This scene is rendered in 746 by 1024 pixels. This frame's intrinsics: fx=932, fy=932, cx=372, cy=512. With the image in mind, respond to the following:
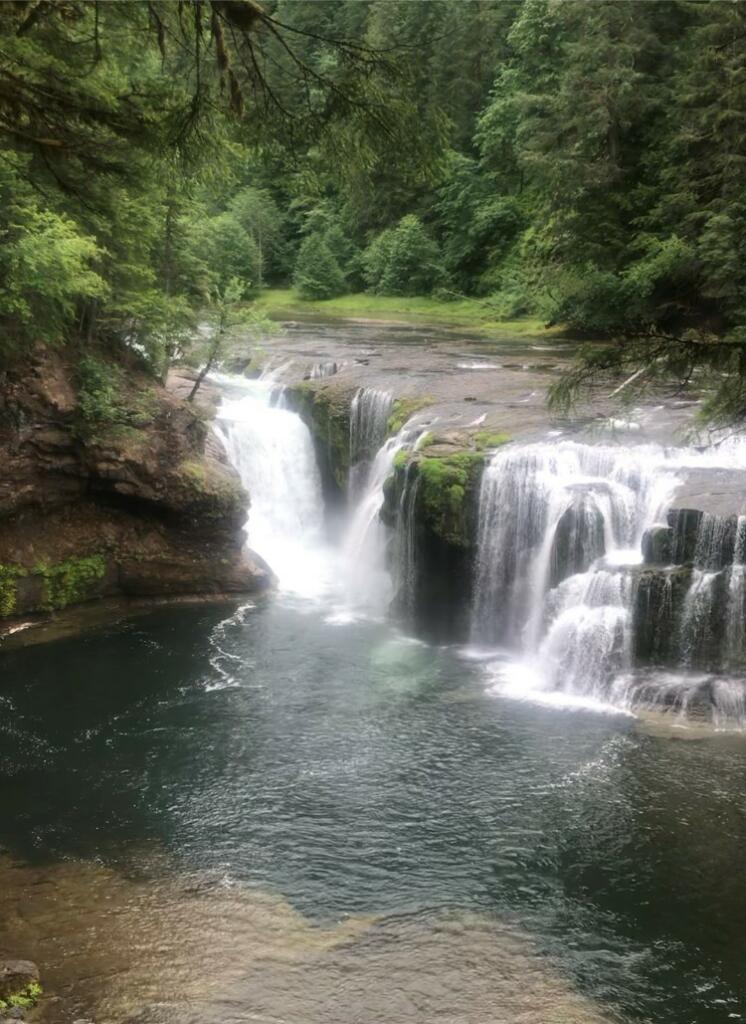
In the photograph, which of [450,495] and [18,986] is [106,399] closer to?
[450,495]

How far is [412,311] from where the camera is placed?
45.2 m

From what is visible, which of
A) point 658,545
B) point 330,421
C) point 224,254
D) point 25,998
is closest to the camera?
point 25,998

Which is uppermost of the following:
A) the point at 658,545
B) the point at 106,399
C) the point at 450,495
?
the point at 106,399

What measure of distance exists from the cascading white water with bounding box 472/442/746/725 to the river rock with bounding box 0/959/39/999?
889 cm

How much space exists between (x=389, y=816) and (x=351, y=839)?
26.7 inches

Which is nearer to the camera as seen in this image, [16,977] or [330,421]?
[16,977]

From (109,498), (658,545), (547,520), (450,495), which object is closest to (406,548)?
(450,495)

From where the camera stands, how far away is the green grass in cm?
3769

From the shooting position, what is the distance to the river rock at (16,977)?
8172mm

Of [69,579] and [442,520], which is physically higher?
[442,520]

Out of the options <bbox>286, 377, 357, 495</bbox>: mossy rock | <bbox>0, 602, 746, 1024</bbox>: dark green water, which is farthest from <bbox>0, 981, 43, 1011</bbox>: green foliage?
<bbox>286, 377, 357, 495</bbox>: mossy rock

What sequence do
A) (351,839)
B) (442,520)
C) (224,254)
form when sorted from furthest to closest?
(224,254), (442,520), (351,839)

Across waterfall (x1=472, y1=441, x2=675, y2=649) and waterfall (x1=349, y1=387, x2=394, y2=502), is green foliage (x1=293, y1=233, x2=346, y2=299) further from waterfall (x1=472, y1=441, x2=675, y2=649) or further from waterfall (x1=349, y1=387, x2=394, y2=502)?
waterfall (x1=472, y1=441, x2=675, y2=649)

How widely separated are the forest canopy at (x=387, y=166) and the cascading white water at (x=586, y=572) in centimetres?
212
